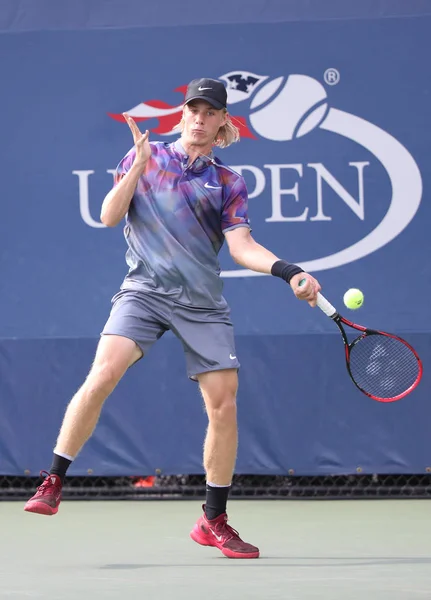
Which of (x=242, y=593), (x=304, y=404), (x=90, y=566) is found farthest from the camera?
(x=304, y=404)

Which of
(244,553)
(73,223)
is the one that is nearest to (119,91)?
(73,223)

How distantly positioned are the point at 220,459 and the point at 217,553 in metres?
0.36

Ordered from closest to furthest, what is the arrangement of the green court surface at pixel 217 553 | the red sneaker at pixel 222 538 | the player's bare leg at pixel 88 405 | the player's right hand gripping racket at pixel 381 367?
1. the green court surface at pixel 217 553
2. the player's bare leg at pixel 88 405
3. the red sneaker at pixel 222 538
4. the player's right hand gripping racket at pixel 381 367

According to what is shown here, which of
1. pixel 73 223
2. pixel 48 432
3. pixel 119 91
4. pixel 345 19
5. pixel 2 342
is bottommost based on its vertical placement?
pixel 48 432

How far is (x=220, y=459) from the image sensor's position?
4414mm

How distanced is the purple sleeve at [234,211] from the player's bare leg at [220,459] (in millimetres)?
502

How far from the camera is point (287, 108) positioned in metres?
6.27

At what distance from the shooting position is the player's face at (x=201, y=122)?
4.39 meters

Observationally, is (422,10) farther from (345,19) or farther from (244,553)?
(244,553)

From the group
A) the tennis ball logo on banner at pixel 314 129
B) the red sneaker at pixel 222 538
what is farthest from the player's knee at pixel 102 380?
the tennis ball logo on banner at pixel 314 129

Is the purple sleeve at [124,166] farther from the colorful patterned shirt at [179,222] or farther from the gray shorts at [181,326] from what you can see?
the gray shorts at [181,326]

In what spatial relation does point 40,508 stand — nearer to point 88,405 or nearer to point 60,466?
point 60,466

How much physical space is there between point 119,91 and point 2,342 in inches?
53.2

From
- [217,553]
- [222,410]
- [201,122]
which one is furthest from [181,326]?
[217,553]
